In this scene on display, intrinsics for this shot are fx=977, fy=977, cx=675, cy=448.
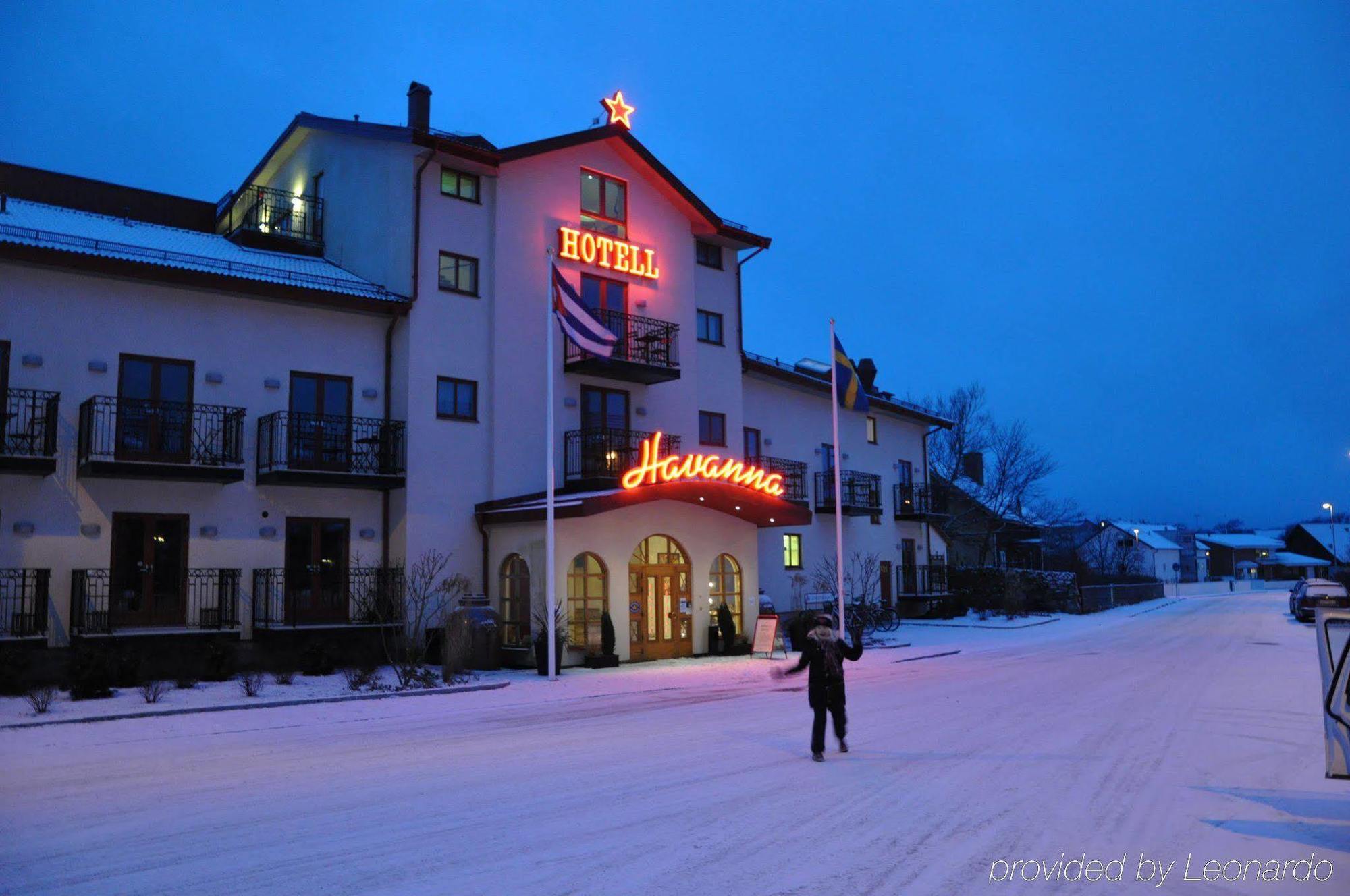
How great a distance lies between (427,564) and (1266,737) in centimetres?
1717

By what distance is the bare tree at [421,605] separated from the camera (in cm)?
2105

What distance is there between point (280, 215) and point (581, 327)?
11530 millimetres

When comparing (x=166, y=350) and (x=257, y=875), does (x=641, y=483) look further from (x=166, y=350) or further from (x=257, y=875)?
(x=257, y=875)

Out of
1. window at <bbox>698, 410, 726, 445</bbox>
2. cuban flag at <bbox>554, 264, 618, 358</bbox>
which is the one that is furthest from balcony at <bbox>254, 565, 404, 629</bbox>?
window at <bbox>698, 410, 726, 445</bbox>

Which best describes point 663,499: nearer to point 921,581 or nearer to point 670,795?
point 670,795

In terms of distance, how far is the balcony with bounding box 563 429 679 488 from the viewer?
1007 inches

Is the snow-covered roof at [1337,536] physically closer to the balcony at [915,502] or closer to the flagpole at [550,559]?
the balcony at [915,502]

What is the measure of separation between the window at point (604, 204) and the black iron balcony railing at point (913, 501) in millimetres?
18228

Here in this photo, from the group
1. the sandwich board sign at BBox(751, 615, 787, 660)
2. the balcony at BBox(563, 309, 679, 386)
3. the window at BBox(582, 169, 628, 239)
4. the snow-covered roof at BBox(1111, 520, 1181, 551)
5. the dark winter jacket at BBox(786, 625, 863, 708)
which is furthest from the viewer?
the snow-covered roof at BBox(1111, 520, 1181, 551)

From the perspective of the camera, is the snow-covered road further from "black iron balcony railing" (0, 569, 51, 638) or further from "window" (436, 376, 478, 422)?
"window" (436, 376, 478, 422)

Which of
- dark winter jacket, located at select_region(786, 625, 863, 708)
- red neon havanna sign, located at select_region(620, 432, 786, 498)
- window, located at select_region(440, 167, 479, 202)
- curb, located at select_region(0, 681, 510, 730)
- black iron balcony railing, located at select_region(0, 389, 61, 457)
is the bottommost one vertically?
curb, located at select_region(0, 681, 510, 730)

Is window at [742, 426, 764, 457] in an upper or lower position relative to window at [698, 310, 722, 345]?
lower

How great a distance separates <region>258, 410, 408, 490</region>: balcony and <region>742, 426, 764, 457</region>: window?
43.2 feet

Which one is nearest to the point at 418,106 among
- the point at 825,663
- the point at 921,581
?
the point at 825,663
